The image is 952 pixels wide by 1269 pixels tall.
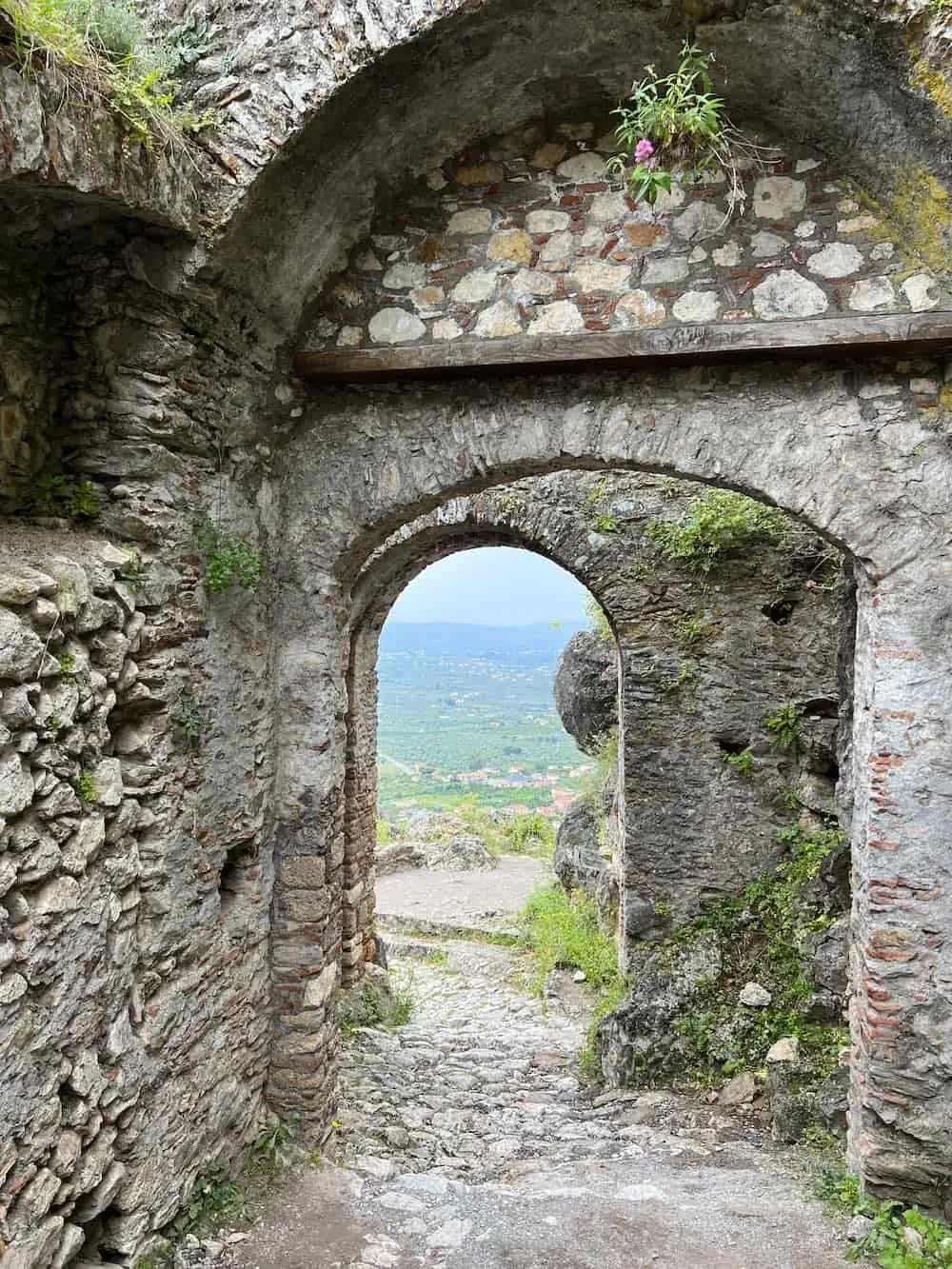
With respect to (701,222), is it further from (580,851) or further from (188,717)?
(580,851)

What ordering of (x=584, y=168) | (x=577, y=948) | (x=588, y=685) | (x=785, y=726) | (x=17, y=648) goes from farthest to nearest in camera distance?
1. (x=588, y=685)
2. (x=577, y=948)
3. (x=785, y=726)
4. (x=584, y=168)
5. (x=17, y=648)

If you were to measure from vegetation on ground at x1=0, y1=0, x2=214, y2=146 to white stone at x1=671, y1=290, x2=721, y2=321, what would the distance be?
192cm

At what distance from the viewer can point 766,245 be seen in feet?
11.7

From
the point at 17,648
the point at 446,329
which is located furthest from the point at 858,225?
the point at 17,648

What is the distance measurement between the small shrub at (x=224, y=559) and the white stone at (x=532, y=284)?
5.19 feet

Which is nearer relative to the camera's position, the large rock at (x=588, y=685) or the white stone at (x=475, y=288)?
the white stone at (x=475, y=288)

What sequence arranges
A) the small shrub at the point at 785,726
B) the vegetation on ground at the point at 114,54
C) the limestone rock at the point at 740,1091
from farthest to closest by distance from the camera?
the small shrub at the point at 785,726
the limestone rock at the point at 740,1091
the vegetation on ground at the point at 114,54

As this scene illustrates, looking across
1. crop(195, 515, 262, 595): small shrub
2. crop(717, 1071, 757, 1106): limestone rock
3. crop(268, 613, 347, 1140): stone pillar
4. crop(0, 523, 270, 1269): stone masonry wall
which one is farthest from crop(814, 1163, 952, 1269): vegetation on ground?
crop(195, 515, 262, 595): small shrub

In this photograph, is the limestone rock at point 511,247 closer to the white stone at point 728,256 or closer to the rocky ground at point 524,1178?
the white stone at point 728,256

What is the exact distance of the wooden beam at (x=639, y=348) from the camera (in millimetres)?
3326

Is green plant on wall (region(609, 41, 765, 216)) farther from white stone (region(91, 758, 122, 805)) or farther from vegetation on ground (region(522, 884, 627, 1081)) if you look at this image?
vegetation on ground (region(522, 884, 627, 1081))

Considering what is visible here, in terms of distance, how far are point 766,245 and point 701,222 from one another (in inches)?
11.2

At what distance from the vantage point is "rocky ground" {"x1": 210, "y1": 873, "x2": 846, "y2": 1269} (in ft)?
11.3

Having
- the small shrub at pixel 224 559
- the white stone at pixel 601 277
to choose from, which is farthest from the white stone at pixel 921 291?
the small shrub at pixel 224 559
